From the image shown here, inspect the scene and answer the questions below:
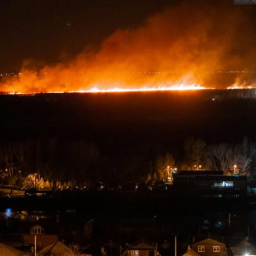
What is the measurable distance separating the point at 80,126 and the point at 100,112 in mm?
1505

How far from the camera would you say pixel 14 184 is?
9789 mm

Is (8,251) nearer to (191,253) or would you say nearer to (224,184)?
(191,253)

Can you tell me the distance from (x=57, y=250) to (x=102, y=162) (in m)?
5.07

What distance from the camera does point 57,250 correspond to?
18.3 ft

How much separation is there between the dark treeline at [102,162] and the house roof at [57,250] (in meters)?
3.95

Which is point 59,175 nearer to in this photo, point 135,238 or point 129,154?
point 129,154

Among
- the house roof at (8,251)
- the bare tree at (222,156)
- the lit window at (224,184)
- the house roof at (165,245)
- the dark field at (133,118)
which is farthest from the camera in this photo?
the dark field at (133,118)

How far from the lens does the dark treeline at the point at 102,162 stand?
391 inches

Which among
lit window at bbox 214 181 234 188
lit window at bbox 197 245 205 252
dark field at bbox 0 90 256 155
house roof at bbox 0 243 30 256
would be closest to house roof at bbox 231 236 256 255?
lit window at bbox 197 245 205 252

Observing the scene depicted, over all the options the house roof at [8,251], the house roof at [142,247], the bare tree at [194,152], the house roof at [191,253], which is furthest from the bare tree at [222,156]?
the house roof at [8,251]

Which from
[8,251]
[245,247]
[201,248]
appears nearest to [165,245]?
[201,248]

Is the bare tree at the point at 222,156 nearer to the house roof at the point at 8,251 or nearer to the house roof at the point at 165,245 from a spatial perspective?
the house roof at the point at 165,245

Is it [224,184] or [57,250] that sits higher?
[224,184]

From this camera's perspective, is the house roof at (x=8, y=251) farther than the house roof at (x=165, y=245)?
No
